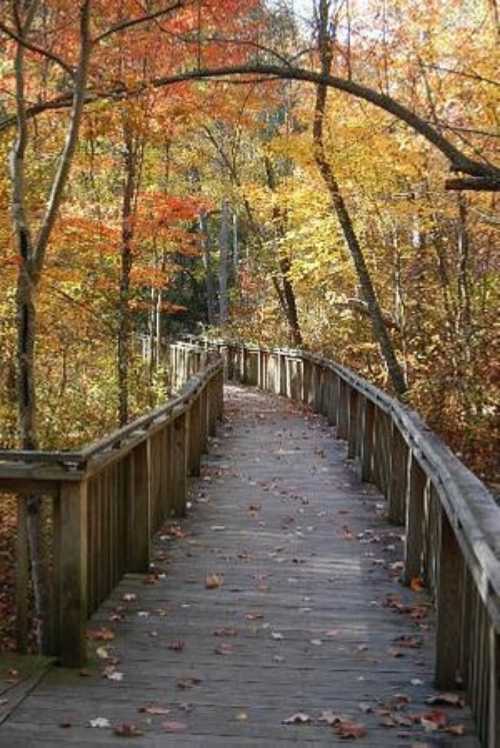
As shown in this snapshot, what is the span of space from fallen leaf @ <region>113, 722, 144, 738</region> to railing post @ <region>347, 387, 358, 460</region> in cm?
907

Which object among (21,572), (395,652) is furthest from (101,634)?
(395,652)

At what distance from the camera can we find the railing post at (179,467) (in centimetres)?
905

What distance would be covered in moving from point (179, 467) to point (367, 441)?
279 cm

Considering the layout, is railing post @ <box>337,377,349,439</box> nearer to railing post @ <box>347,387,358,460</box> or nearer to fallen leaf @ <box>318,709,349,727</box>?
railing post @ <box>347,387,358,460</box>

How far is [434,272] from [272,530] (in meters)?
11.1

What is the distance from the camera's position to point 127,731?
3.96 meters

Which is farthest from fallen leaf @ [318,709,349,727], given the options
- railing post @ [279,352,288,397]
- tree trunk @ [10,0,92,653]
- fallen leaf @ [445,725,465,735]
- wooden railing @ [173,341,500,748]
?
railing post @ [279,352,288,397]

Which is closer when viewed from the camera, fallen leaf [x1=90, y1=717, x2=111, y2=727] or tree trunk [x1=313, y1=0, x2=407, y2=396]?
fallen leaf [x1=90, y1=717, x2=111, y2=727]

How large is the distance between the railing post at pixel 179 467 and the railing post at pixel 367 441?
252 cm

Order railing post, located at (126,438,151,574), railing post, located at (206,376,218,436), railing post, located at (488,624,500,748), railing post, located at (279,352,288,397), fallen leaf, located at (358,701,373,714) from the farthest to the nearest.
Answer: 1. railing post, located at (279,352,288,397)
2. railing post, located at (206,376,218,436)
3. railing post, located at (126,438,151,574)
4. fallen leaf, located at (358,701,373,714)
5. railing post, located at (488,624,500,748)

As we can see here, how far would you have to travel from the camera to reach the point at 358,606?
632 cm

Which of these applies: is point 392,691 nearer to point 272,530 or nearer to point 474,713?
point 474,713

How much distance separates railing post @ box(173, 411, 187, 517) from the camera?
905cm

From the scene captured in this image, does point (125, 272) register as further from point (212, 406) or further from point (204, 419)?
point (204, 419)
